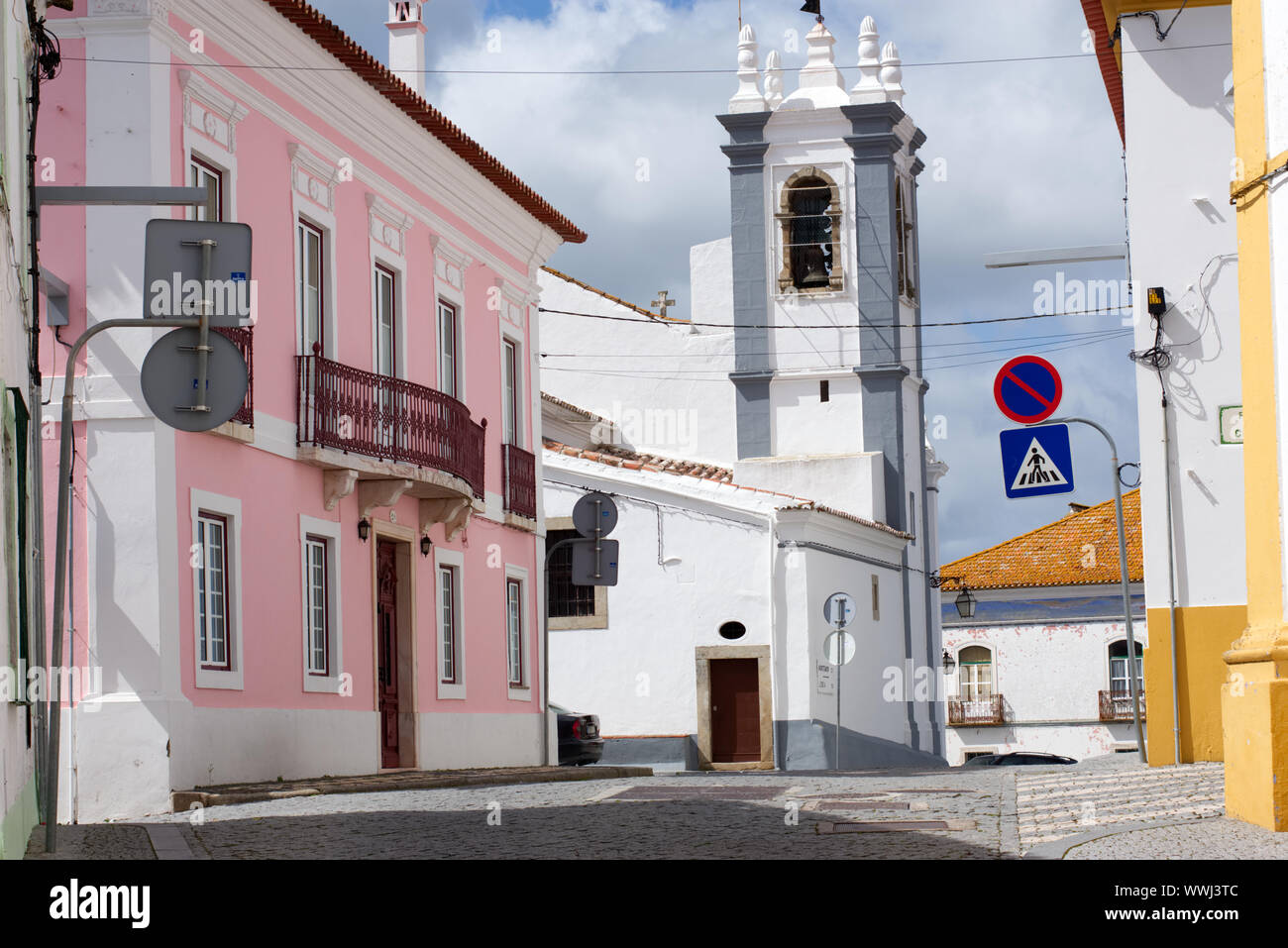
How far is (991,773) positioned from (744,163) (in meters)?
23.2

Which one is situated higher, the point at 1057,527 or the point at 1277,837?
the point at 1057,527

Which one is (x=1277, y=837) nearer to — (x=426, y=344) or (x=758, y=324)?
(x=426, y=344)

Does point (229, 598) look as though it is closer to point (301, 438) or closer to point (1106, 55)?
point (301, 438)

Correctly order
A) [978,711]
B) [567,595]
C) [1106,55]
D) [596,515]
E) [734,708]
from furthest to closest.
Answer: [978,711] < [567,595] < [734,708] < [596,515] < [1106,55]

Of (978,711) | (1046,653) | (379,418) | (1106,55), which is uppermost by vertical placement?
(1106,55)

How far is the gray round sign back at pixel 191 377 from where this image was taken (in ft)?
28.9

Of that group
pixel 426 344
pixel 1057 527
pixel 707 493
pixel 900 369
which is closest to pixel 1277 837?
pixel 426 344

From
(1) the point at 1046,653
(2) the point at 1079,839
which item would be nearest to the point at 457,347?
(2) the point at 1079,839

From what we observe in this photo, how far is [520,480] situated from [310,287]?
692 centimetres

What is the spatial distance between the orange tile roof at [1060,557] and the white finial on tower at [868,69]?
486 inches

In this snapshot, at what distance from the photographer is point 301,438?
Result: 18.0 meters

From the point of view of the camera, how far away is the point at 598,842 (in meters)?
10.4

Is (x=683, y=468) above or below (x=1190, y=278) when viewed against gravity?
above
